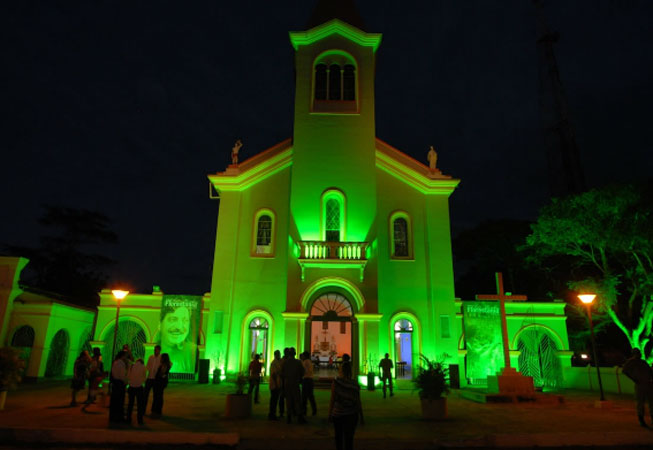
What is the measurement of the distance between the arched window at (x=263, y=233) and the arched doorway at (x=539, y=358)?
12.4 meters

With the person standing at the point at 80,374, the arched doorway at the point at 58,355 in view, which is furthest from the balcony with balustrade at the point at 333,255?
the arched doorway at the point at 58,355

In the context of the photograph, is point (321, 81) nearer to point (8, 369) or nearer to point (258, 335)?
point (258, 335)

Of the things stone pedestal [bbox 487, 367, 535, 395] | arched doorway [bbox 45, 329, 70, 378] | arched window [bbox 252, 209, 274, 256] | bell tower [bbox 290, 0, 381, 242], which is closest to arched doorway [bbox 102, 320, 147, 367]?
arched doorway [bbox 45, 329, 70, 378]

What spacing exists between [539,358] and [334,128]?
47.3ft

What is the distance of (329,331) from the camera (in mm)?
28188

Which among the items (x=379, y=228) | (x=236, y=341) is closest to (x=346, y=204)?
(x=379, y=228)

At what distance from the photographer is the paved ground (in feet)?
27.2

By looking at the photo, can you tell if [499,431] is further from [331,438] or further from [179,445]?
[179,445]

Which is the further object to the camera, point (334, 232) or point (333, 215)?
point (333, 215)

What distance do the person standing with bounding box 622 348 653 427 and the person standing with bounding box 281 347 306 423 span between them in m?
7.55

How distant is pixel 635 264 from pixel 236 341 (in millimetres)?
18574

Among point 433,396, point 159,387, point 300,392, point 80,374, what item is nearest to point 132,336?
point 80,374

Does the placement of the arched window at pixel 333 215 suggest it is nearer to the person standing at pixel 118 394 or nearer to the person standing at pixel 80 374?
the person standing at pixel 80 374

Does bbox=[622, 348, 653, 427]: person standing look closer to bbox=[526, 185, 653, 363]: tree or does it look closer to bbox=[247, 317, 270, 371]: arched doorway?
bbox=[526, 185, 653, 363]: tree
